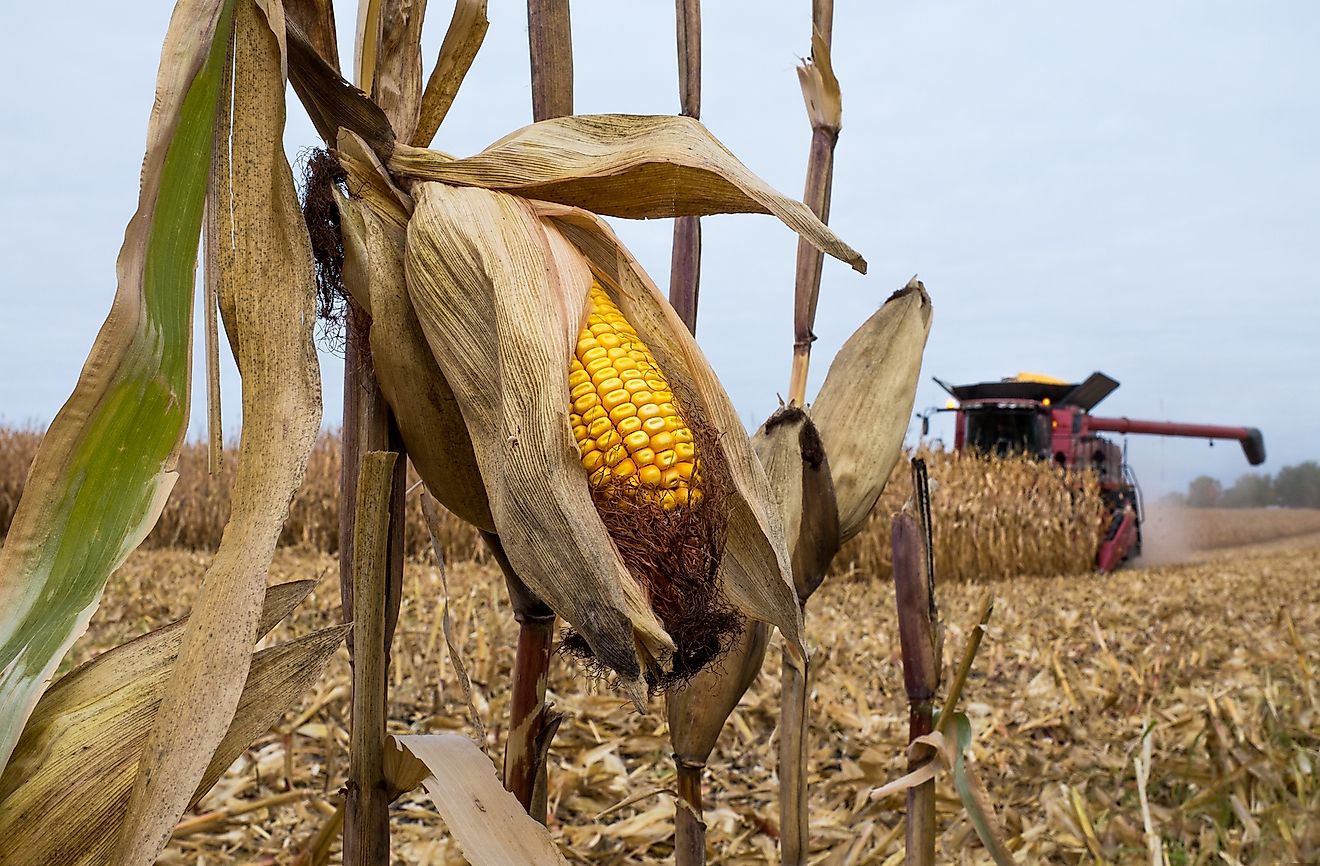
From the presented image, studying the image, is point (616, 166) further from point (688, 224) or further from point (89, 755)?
point (89, 755)

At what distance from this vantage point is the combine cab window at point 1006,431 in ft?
24.6

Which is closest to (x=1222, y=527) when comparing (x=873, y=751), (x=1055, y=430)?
(x=1055, y=430)

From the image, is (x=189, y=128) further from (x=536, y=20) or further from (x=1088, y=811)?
(x=1088, y=811)

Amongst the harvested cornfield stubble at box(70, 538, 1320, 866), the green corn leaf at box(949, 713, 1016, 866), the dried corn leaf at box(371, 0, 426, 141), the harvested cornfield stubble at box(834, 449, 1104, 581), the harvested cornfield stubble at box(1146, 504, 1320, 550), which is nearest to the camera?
the dried corn leaf at box(371, 0, 426, 141)

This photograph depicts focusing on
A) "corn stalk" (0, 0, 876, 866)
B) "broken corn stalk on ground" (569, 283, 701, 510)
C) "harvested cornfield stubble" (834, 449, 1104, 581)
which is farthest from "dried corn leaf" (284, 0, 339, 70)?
"harvested cornfield stubble" (834, 449, 1104, 581)

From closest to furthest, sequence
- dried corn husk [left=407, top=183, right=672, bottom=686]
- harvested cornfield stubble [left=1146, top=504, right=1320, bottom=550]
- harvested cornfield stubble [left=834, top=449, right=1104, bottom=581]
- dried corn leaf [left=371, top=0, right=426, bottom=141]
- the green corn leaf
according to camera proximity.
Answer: dried corn husk [left=407, top=183, right=672, bottom=686]
dried corn leaf [left=371, top=0, right=426, bottom=141]
the green corn leaf
harvested cornfield stubble [left=834, top=449, right=1104, bottom=581]
harvested cornfield stubble [left=1146, top=504, right=1320, bottom=550]

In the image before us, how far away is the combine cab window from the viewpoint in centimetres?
749

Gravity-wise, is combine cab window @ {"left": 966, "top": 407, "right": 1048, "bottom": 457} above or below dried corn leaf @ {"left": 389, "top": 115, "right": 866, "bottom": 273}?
above

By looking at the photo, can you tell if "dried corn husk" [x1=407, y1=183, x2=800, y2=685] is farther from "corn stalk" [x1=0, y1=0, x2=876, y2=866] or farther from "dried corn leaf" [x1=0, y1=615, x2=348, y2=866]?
"dried corn leaf" [x1=0, y1=615, x2=348, y2=866]

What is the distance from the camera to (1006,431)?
7691 millimetres

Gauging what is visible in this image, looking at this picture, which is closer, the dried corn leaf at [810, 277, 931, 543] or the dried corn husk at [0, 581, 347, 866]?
the dried corn husk at [0, 581, 347, 866]

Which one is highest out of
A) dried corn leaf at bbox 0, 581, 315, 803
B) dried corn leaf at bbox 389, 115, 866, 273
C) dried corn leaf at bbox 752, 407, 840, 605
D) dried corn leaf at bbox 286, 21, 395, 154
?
dried corn leaf at bbox 286, 21, 395, 154

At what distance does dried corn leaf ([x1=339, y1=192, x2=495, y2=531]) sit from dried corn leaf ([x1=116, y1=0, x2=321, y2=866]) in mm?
24

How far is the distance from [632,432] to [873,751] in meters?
1.19
